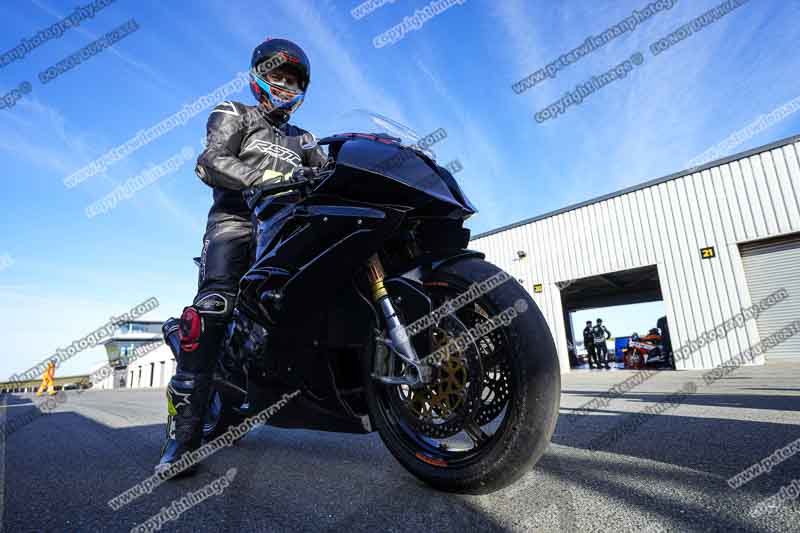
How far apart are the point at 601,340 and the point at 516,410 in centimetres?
1647

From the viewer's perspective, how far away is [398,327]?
4.83 feet

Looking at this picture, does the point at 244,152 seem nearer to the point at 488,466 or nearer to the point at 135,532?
the point at 135,532

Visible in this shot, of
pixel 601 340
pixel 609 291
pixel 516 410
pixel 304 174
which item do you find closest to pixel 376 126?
pixel 304 174

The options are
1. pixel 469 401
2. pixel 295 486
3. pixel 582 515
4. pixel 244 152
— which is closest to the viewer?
pixel 582 515

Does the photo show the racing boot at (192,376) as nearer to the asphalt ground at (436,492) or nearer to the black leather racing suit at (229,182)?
the black leather racing suit at (229,182)

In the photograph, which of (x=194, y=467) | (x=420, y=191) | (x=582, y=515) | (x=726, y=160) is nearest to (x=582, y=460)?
(x=582, y=515)

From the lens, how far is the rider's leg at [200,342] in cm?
201

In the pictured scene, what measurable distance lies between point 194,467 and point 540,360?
66.9 inches

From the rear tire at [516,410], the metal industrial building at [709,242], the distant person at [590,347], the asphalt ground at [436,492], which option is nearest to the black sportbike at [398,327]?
the rear tire at [516,410]

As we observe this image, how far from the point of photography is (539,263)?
48.4ft

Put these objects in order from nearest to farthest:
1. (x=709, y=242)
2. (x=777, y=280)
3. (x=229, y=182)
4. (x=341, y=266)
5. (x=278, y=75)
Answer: (x=341, y=266) < (x=229, y=182) < (x=278, y=75) < (x=777, y=280) < (x=709, y=242)

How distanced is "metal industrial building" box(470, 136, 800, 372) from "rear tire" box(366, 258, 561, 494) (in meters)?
12.5

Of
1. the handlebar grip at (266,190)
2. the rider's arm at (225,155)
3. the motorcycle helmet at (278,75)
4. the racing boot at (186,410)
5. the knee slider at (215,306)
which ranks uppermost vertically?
the motorcycle helmet at (278,75)

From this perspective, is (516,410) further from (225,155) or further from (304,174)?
(225,155)
